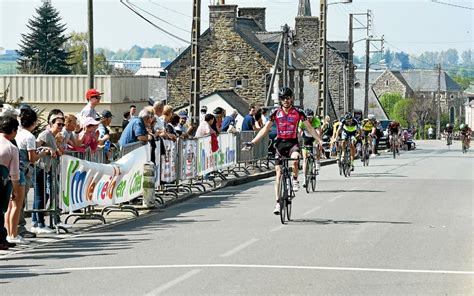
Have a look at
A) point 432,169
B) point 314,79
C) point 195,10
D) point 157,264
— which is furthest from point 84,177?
point 314,79

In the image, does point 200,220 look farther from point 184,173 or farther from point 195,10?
point 195,10

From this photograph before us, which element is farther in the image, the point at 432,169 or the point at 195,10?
the point at 432,169

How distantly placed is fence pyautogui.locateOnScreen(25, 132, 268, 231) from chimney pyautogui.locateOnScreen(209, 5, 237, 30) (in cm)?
5300

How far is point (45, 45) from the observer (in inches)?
3974

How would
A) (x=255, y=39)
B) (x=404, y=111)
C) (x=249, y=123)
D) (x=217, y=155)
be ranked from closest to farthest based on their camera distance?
Result: (x=217, y=155)
(x=249, y=123)
(x=255, y=39)
(x=404, y=111)

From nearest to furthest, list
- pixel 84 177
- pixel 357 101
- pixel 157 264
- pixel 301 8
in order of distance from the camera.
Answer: pixel 157 264 → pixel 84 177 → pixel 301 8 → pixel 357 101

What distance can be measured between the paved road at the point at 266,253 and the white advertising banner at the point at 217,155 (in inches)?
169

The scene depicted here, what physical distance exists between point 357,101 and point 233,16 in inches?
2320

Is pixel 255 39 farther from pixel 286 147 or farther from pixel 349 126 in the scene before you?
pixel 286 147

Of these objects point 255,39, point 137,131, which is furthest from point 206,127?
point 255,39

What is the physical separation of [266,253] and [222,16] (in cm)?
6975

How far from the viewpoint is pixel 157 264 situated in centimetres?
1333

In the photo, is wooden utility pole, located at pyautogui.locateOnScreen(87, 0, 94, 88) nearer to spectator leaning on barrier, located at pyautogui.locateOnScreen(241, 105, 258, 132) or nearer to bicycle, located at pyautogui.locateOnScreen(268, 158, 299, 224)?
spectator leaning on barrier, located at pyautogui.locateOnScreen(241, 105, 258, 132)

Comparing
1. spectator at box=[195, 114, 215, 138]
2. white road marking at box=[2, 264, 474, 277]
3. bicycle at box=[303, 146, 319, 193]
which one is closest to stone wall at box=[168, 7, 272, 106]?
spectator at box=[195, 114, 215, 138]
